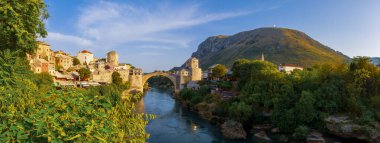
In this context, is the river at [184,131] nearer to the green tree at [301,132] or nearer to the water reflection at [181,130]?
the water reflection at [181,130]

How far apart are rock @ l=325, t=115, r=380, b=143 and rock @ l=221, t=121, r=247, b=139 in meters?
7.21

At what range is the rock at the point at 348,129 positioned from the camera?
19391mm

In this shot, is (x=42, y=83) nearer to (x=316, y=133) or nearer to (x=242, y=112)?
(x=242, y=112)

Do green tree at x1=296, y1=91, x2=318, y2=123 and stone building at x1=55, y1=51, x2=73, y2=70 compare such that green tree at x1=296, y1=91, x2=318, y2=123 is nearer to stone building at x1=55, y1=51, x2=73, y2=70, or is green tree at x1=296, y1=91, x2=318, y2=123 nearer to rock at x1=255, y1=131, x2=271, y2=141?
rock at x1=255, y1=131, x2=271, y2=141

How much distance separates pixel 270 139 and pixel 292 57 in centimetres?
8157

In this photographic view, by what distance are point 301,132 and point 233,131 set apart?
18.8 ft

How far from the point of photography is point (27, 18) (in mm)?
10992

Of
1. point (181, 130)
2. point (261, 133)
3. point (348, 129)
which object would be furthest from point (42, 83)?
point (348, 129)

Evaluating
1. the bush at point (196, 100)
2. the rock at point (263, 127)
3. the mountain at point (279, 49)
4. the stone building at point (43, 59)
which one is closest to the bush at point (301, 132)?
the rock at point (263, 127)

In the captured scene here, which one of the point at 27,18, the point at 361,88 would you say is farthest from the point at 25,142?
the point at 361,88

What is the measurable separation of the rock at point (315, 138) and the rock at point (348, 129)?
1.14 m

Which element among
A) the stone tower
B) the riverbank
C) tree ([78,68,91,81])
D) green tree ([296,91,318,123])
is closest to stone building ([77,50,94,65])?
the stone tower

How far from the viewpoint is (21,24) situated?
10227 millimetres

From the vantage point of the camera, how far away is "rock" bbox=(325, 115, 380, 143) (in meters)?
19.4
